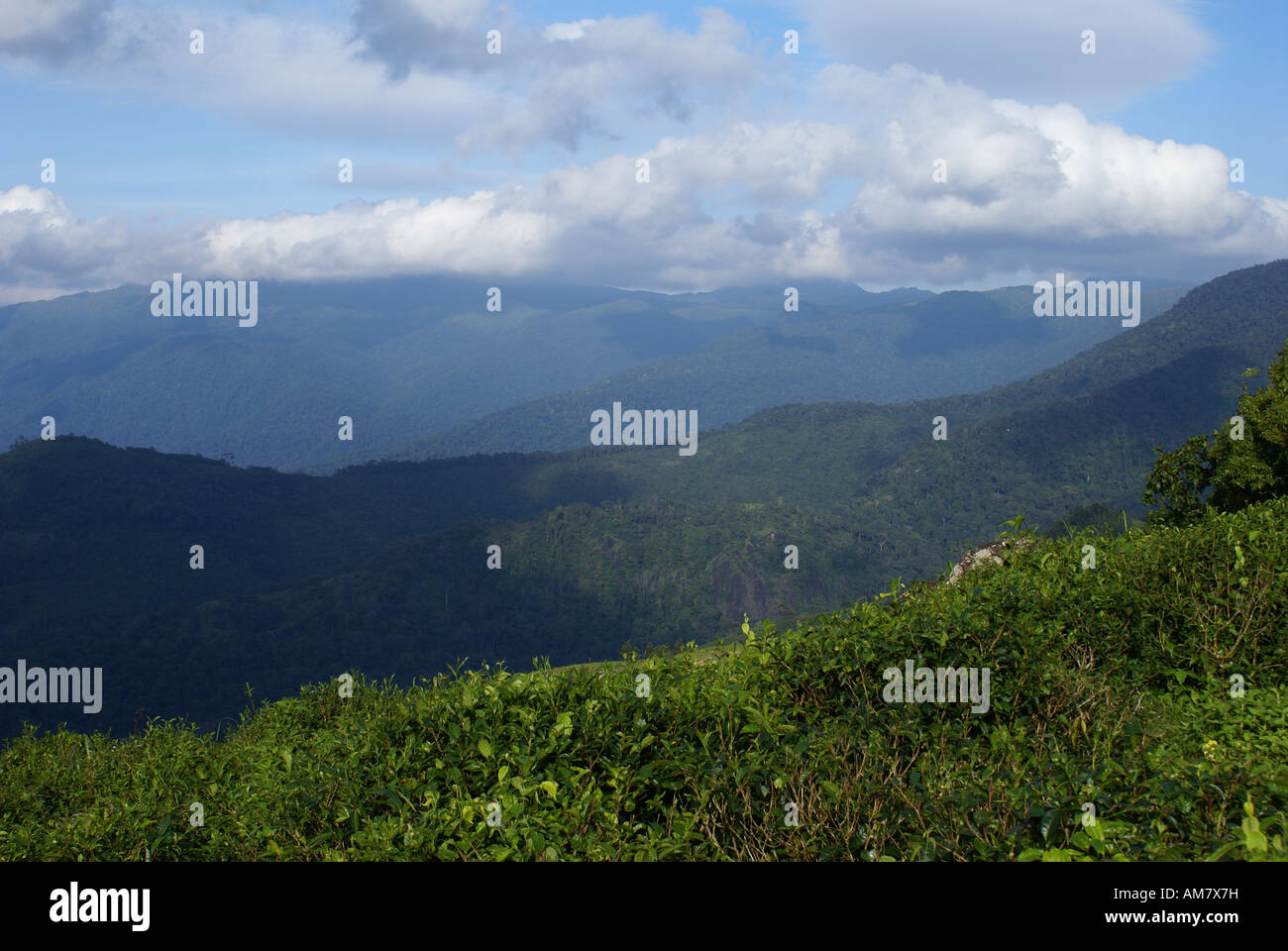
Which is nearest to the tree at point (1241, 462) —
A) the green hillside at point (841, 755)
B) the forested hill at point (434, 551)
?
the green hillside at point (841, 755)

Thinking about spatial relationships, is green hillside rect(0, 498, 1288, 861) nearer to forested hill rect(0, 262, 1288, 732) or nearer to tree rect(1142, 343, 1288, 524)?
tree rect(1142, 343, 1288, 524)

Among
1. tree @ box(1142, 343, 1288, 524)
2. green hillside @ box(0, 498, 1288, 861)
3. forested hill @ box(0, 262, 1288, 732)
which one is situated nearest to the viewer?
green hillside @ box(0, 498, 1288, 861)

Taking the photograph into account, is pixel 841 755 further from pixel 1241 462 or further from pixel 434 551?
pixel 434 551

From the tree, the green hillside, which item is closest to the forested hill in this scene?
the tree

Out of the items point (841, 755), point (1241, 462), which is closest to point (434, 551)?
point (1241, 462)

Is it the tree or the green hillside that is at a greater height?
the tree

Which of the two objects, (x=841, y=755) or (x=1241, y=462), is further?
(x=1241, y=462)
